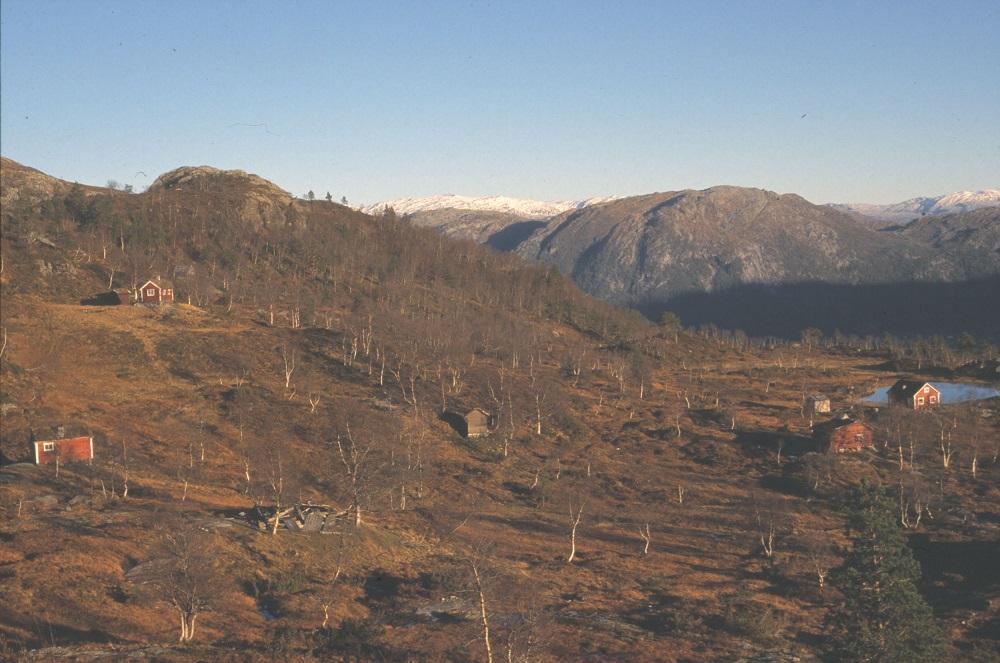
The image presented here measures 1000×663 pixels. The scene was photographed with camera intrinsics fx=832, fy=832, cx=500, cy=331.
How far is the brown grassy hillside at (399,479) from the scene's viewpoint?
3719 centimetres

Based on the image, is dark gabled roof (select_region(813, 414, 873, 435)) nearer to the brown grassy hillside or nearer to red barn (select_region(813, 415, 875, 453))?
red barn (select_region(813, 415, 875, 453))

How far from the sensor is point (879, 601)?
1299 inches

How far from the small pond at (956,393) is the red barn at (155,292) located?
325ft

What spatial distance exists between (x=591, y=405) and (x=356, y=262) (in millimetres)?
88551

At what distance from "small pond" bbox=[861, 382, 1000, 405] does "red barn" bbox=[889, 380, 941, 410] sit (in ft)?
10.4

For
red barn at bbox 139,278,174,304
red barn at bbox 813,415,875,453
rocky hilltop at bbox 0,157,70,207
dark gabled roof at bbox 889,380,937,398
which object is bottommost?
red barn at bbox 813,415,875,453

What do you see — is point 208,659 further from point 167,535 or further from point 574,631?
point 574,631

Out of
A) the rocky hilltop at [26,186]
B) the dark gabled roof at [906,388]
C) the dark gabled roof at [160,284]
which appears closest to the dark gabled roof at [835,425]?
the dark gabled roof at [906,388]

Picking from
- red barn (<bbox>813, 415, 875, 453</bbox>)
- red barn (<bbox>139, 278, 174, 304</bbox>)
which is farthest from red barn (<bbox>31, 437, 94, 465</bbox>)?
red barn (<bbox>813, 415, 875, 453</bbox>)

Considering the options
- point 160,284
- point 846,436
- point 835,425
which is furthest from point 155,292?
point 846,436

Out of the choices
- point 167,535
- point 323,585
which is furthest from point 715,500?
point 167,535

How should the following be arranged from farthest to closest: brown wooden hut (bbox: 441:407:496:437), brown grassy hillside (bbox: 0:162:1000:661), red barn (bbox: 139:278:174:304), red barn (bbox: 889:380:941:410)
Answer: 1. red barn (bbox: 139:278:174:304)
2. red barn (bbox: 889:380:941:410)
3. brown wooden hut (bbox: 441:407:496:437)
4. brown grassy hillside (bbox: 0:162:1000:661)

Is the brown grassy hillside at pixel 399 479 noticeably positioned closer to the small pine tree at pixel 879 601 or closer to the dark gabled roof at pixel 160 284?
the dark gabled roof at pixel 160 284

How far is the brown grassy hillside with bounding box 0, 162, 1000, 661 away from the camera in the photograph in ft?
122
